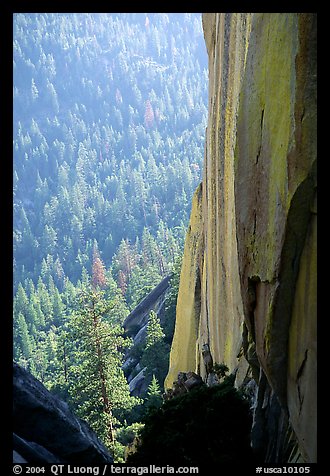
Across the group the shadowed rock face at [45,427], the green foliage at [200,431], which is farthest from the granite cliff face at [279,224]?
the shadowed rock face at [45,427]

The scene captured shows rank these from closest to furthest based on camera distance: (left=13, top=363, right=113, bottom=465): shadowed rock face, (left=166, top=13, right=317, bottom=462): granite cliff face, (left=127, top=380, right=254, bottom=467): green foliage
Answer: (left=166, top=13, right=317, bottom=462): granite cliff face, (left=127, top=380, right=254, bottom=467): green foliage, (left=13, top=363, right=113, bottom=465): shadowed rock face

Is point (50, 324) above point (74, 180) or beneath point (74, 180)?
beneath

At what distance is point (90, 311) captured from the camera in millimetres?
26625

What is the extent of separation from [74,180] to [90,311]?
161 m

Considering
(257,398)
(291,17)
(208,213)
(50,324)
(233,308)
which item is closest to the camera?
(291,17)

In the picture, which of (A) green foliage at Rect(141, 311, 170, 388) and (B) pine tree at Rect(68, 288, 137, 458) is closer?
(B) pine tree at Rect(68, 288, 137, 458)

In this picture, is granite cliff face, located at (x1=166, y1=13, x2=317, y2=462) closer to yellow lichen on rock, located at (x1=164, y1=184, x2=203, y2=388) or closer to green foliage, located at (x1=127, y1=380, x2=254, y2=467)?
green foliage, located at (x1=127, y1=380, x2=254, y2=467)

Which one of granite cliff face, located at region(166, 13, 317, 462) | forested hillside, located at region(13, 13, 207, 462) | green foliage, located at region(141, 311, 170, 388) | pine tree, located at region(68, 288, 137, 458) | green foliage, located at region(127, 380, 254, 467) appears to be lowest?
green foliage, located at region(127, 380, 254, 467)

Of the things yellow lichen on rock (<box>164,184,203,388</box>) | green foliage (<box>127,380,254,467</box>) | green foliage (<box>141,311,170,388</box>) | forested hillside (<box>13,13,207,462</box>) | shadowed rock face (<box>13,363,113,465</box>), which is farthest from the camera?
green foliage (<box>141,311,170,388</box>)

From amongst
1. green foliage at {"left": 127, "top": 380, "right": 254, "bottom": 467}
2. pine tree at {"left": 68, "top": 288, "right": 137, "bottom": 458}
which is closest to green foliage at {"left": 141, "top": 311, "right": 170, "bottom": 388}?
pine tree at {"left": 68, "top": 288, "right": 137, "bottom": 458}

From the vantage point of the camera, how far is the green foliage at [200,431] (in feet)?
34.0

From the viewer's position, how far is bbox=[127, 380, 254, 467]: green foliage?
10.4 metres

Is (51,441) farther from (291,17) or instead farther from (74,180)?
(74,180)
